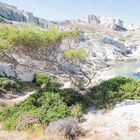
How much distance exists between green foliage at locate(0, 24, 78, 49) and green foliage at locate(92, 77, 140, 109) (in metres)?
5.27

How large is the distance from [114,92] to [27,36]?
25.3 feet

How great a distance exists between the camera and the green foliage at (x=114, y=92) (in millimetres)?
24562

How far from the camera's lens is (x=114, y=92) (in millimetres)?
25328

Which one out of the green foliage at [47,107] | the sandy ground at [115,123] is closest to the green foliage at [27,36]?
the green foliage at [47,107]

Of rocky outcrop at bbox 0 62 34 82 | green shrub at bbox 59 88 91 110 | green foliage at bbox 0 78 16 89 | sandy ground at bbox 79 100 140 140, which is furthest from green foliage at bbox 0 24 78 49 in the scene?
rocky outcrop at bbox 0 62 34 82

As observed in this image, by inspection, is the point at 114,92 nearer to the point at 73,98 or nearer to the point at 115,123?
the point at 73,98

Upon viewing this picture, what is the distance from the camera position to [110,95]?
2505cm

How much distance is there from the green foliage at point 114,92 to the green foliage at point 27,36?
5.27m

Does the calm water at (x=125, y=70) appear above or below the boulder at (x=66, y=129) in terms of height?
above

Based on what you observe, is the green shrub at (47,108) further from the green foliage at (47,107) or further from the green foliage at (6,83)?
the green foliage at (6,83)

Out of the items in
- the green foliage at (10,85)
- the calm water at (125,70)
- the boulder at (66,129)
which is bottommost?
the boulder at (66,129)

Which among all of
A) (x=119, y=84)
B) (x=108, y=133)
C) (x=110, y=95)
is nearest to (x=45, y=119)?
(x=108, y=133)

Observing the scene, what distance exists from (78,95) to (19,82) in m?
12.5

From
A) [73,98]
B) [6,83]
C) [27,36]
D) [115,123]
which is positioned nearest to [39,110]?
[73,98]
